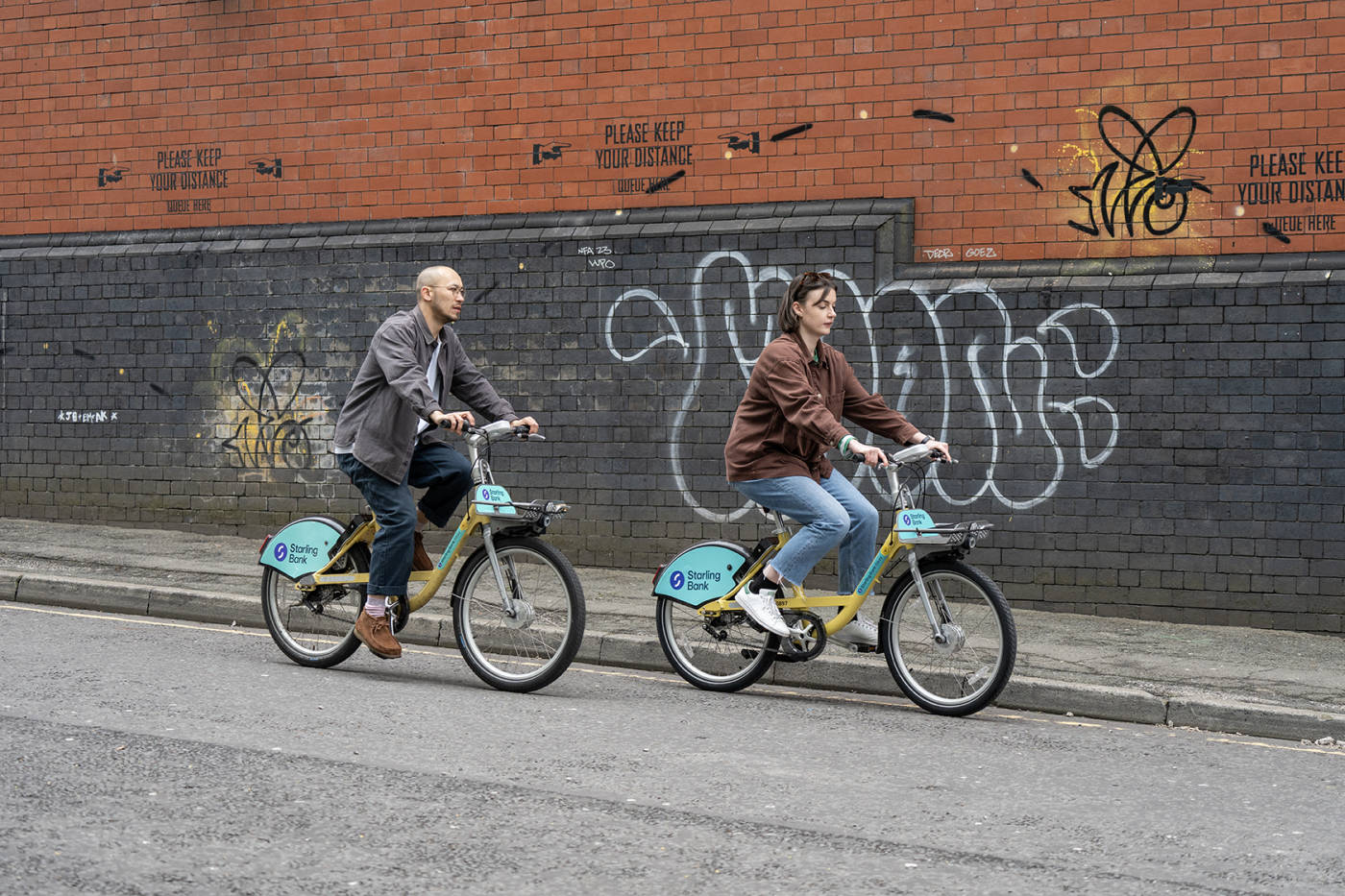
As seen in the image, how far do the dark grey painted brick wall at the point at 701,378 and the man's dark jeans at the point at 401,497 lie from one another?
2.49m

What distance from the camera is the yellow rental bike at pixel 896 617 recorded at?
671 centimetres

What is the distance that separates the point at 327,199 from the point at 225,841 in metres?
8.13

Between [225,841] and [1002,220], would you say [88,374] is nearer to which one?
[1002,220]

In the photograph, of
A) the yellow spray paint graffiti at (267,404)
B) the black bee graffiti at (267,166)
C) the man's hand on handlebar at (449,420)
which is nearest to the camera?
the man's hand on handlebar at (449,420)

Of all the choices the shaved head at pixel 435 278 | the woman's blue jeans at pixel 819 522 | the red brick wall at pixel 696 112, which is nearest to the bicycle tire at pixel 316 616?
the shaved head at pixel 435 278

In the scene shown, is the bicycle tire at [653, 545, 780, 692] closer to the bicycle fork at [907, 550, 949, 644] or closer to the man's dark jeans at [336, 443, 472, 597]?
the bicycle fork at [907, 550, 949, 644]

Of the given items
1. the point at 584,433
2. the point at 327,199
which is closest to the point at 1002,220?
the point at 584,433

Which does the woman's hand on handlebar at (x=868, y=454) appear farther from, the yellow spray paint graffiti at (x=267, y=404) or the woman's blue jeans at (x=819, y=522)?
the yellow spray paint graffiti at (x=267, y=404)

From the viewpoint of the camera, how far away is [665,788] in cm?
547

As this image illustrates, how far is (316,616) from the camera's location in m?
7.79

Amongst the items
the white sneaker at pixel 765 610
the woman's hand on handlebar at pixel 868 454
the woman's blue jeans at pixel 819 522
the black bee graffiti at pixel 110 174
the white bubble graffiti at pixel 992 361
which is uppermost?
the black bee graffiti at pixel 110 174

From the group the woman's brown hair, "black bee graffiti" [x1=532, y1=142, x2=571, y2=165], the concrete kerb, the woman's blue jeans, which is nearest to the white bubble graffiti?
"black bee graffiti" [x1=532, y1=142, x2=571, y2=165]

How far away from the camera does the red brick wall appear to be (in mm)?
9633

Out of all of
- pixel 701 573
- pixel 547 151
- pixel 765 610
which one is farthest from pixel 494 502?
pixel 547 151
